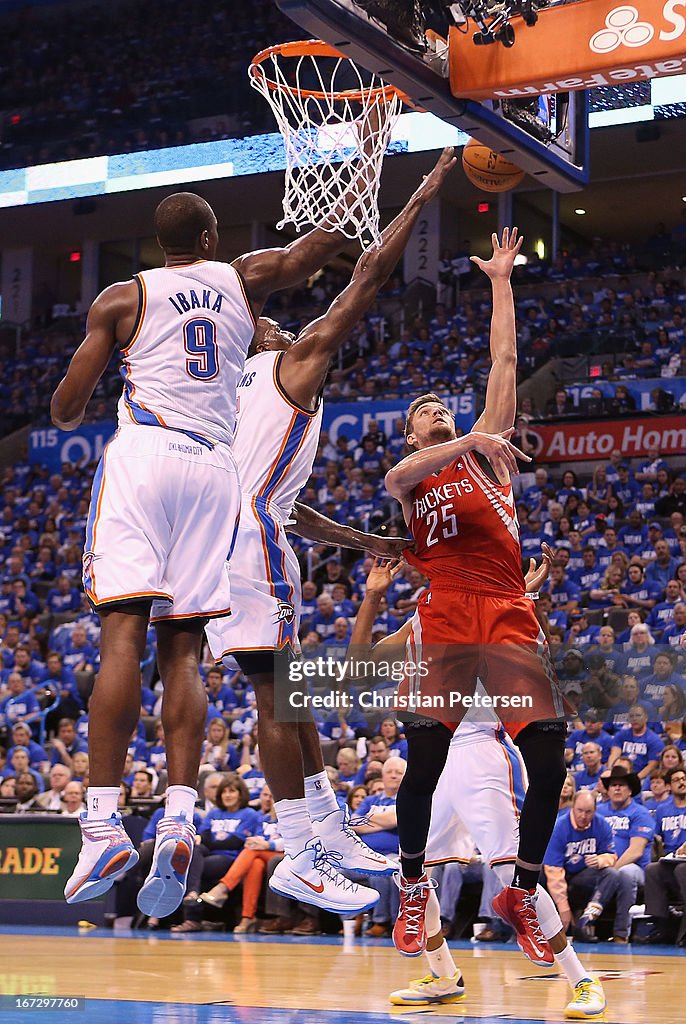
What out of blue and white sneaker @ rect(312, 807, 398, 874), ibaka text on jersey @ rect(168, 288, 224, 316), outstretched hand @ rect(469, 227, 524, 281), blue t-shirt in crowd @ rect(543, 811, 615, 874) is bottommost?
blue t-shirt in crowd @ rect(543, 811, 615, 874)

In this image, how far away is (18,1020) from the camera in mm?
5223

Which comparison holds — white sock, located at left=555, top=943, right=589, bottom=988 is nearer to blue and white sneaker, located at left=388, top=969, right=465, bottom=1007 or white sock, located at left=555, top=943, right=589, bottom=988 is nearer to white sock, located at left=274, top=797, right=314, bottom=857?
blue and white sneaker, located at left=388, top=969, right=465, bottom=1007

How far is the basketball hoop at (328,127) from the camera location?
6.02 m

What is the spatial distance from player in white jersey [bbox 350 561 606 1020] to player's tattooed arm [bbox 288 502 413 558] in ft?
0.63

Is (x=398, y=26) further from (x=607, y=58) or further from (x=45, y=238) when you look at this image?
(x=45, y=238)

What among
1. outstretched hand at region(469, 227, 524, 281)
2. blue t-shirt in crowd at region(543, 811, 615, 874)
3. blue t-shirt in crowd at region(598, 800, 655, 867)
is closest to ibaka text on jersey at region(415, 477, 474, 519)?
outstretched hand at region(469, 227, 524, 281)

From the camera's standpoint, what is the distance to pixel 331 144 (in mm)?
6543

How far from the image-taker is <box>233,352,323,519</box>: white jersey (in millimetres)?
5586

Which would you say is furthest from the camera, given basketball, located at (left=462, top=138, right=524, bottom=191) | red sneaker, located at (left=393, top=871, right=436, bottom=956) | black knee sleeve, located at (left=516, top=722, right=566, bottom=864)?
basketball, located at (left=462, top=138, right=524, bottom=191)

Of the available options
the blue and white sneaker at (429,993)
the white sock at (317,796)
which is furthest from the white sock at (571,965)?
the white sock at (317,796)

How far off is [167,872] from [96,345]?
1.65 metres

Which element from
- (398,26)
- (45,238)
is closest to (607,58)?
(398,26)

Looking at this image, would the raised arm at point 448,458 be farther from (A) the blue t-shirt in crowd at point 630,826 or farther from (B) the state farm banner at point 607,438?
(B) the state farm banner at point 607,438

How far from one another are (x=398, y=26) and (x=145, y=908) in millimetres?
4674
